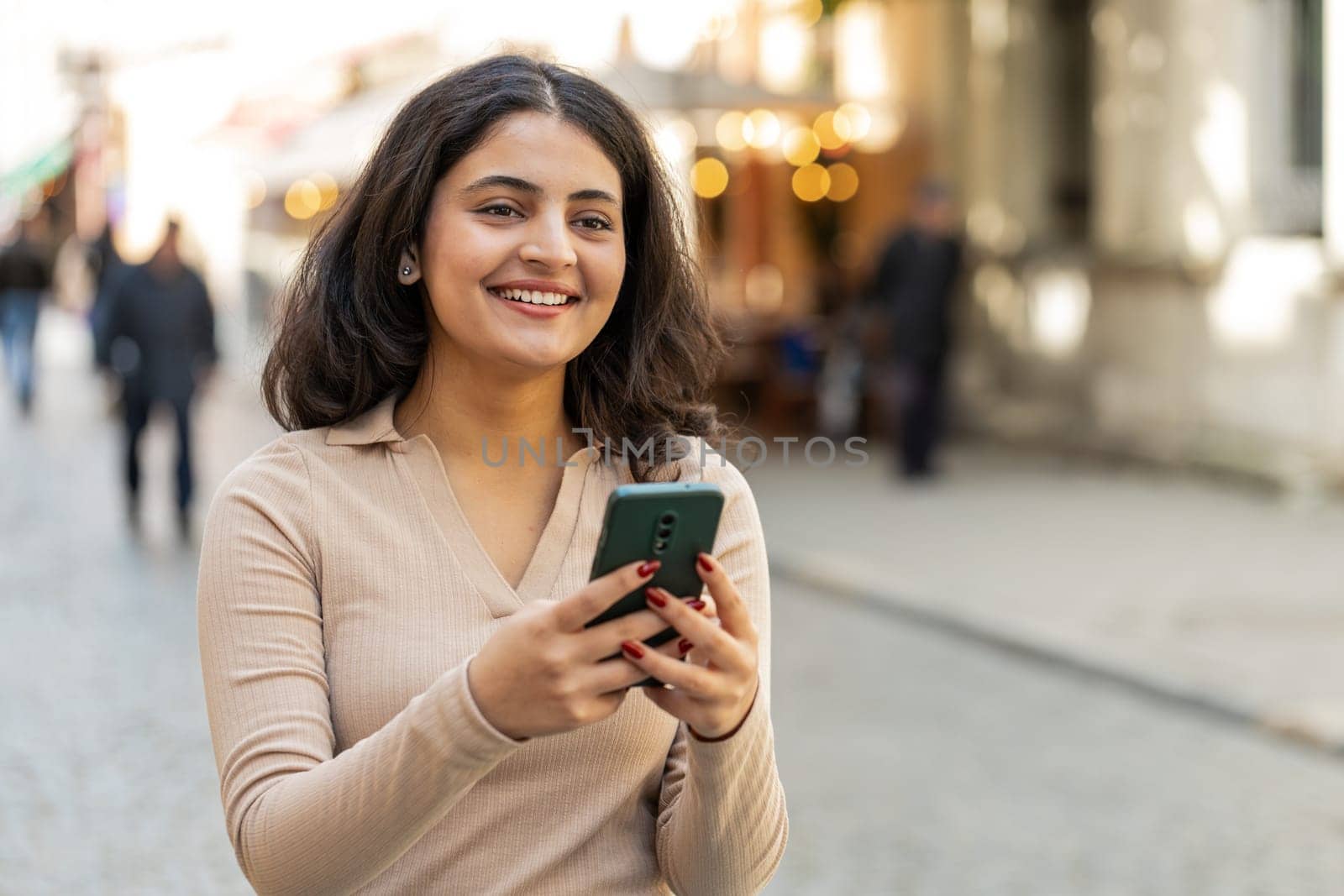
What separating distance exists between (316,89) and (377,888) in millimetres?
26146

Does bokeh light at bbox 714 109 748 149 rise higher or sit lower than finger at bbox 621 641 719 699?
higher

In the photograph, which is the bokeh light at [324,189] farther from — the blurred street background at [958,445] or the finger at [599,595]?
the finger at [599,595]

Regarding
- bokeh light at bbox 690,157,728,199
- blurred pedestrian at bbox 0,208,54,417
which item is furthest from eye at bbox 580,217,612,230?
blurred pedestrian at bbox 0,208,54,417

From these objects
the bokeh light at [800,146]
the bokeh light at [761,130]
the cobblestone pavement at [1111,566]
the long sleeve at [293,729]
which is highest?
the bokeh light at [761,130]

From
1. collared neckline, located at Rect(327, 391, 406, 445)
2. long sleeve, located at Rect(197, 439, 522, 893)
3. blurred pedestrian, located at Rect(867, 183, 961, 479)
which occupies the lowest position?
blurred pedestrian, located at Rect(867, 183, 961, 479)

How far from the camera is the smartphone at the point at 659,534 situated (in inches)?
69.7

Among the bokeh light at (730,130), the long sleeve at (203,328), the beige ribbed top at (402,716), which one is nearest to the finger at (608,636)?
the beige ribbed top at (402,716)

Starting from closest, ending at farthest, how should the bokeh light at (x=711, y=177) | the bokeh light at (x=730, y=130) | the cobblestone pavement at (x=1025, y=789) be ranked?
1. the cobblestone pavement at (x=1025, y=789)
2. the bokeh light at (x=730, y=130)
3. the bokeh light at (x=711, y=177)

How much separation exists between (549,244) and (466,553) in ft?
1.23

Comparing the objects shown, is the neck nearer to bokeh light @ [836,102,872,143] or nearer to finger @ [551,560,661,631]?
finger @ [551,560,661,631]

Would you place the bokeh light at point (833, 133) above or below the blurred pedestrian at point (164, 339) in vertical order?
above

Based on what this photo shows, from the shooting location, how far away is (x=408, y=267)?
7.49 feet

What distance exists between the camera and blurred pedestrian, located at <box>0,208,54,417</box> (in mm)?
20547

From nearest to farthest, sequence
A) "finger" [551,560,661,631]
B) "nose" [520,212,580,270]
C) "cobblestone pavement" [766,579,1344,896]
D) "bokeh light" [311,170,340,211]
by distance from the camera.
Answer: "finger" [551,560,661,631]
"nose" [520,212,580,270]
"cobblestone pavement" [766,579,1344,896]
"bokeh light" [311,170,340,211]
